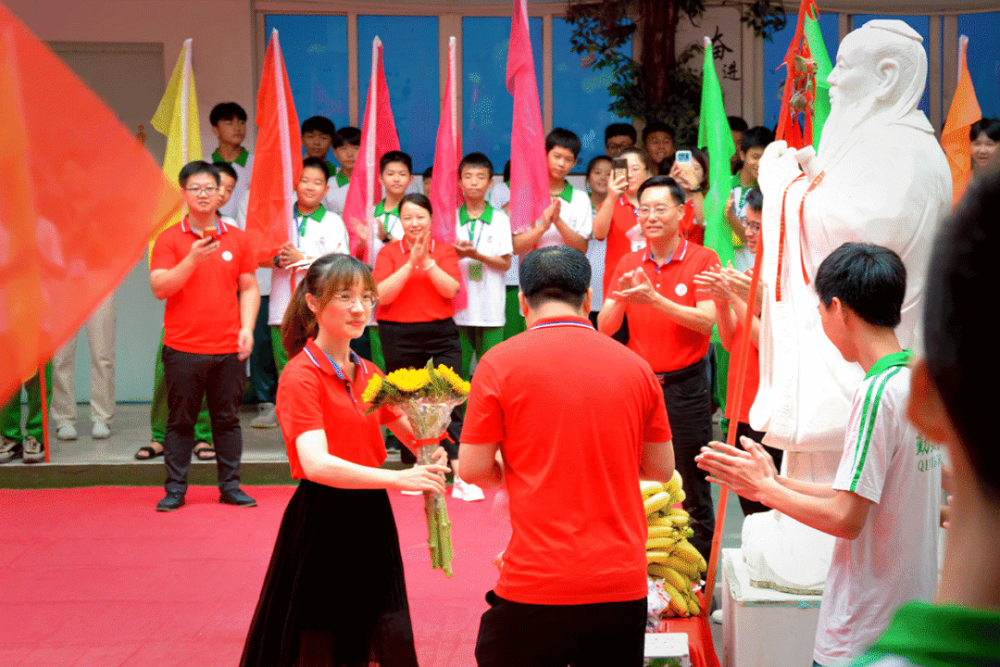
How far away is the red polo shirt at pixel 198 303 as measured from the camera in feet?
17.6

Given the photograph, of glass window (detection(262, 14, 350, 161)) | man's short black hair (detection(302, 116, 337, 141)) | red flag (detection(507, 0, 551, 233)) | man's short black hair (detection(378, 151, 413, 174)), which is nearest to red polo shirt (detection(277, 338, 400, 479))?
red flag (detection(507, 0, 551, 233))

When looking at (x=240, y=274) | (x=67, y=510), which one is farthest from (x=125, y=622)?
(x=240, y=274)

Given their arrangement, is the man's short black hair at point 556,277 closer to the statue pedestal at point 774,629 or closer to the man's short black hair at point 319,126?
the statue pedestal at point 774,629

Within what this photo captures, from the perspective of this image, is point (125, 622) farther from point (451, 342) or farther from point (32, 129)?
point (32, 129)

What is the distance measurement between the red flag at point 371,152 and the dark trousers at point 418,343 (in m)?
0.56

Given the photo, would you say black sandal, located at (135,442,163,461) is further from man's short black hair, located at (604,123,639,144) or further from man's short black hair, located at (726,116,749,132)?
man's short black hair, located at (726,116,749,132)

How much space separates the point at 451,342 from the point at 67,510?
7.83 feet

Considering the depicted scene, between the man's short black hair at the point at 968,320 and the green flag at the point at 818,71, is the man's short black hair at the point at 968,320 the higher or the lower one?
the lower one

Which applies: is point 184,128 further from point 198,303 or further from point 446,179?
point 446,179

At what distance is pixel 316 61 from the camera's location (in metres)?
8.20

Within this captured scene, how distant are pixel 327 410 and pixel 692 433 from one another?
200 centimetres

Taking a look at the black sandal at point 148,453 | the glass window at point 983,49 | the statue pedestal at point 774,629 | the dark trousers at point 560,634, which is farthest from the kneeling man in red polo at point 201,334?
the glass window at point 983,49

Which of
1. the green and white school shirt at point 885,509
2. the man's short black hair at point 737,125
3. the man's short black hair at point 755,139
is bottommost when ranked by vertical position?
the green and white school shirt at point 885,509

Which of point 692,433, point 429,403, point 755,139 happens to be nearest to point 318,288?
point 429,403
